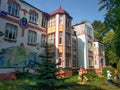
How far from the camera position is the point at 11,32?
2361 centimetres

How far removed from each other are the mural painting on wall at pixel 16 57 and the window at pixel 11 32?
1.73m

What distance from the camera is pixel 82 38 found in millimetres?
35938

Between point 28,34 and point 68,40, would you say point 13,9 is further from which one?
point 68,40

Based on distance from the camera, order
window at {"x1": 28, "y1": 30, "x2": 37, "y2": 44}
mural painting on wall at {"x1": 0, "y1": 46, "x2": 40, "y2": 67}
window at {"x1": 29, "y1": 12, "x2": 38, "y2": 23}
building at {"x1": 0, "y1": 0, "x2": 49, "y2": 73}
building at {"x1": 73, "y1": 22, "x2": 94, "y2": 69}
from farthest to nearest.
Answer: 1. building at {"x1": 73, "y1": 22, "x2": 94, "y2": 69}
2. window at {"x1": 29, "y1": 12, "x2": 38, "y2": 23}
3. window at {"x1": 28, "y1": 30, "x2": 37, "y2": 44}
4. building at {"x1": 0, "y1": 0, "x2": 49, "y2": 73}
5. mural painting on wall at {"x1": 0, "y1": 46, "x2": 40, "y2": 67}

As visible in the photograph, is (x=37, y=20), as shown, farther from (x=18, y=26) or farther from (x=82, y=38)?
(x=82, y=38)

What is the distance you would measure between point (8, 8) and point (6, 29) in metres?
3.15

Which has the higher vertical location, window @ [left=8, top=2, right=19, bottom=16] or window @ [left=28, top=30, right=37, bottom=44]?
window @ [left=8, top=2, right=19, bottom=16]

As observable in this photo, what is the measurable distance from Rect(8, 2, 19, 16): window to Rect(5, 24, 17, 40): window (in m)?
2.06

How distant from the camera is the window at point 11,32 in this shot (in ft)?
75.6

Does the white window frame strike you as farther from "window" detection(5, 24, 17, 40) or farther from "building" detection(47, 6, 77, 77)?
"building" detection(47, 6, 77, 77)

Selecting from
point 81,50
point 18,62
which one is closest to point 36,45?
point 18,62

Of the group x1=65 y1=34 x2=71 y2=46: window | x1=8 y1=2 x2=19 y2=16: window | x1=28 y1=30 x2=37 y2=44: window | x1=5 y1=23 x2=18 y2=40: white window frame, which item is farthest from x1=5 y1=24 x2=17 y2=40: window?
x1=65 y1=34 x2=71 y2=46: window

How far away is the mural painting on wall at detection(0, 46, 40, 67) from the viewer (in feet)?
71.0

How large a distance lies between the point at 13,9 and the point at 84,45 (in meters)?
17.7
